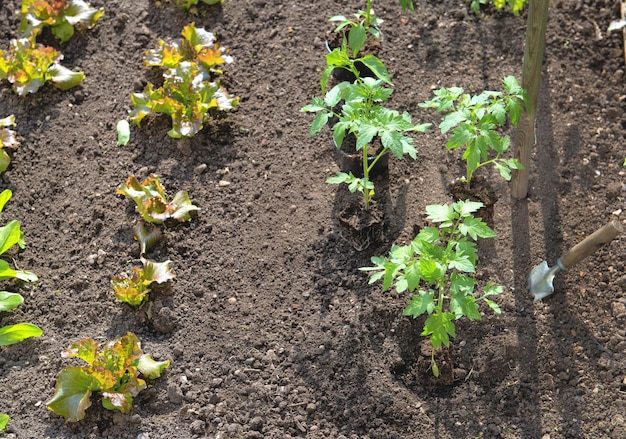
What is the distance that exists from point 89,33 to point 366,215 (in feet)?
7.94

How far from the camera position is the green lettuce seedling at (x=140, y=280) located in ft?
13.1

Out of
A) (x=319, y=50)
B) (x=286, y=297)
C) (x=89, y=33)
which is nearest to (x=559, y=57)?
(x=319, y=50)

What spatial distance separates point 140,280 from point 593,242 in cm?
217

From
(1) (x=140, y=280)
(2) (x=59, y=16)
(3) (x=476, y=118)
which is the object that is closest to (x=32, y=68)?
(2) (x=59, y=16)

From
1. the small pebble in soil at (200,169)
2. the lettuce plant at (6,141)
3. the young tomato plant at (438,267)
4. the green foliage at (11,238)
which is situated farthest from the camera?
the lettuce plant at (6,141)

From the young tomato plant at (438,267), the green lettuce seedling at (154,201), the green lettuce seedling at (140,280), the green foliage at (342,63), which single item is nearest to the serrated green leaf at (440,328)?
the young tomato plant at (438,267)

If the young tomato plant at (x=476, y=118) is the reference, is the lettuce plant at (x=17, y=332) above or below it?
below

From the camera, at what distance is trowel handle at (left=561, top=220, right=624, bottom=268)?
11.5ft

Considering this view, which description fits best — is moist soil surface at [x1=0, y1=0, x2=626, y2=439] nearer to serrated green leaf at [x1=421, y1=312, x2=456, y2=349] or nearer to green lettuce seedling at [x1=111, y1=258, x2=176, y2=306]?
green lettuce seedling at [x1=111, y1=258, x2=176, y2=306]

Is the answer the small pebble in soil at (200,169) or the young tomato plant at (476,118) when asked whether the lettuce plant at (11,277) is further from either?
the young tomato plant at (476,118)

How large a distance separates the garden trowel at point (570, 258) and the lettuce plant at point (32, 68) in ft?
9.79

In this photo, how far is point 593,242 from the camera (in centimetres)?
362

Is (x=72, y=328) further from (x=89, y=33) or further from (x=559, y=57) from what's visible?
(x=559, y=57)

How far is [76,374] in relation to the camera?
12.3 feet
